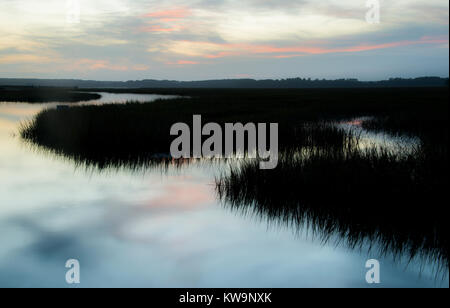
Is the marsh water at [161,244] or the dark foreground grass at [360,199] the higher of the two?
the dark foreground grass at [360,199]

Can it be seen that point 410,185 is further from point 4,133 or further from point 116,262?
point 4,133

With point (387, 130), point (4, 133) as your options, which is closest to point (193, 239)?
point (387, 130)

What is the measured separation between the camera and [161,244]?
7.71 m

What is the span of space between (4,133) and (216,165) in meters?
16.0

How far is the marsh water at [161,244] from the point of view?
6.25 m

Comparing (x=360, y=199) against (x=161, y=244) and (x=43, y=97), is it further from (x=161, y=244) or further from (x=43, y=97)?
(x=43, y=97)

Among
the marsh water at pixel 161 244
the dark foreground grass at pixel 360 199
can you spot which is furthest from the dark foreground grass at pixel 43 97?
the dark foreground grass at pixel 360 199

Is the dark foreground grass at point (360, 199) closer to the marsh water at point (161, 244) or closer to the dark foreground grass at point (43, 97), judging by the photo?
the marsh water at point (161, 244)

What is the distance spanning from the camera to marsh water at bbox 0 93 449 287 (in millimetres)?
6246

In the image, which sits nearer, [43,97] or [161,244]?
[161,244]

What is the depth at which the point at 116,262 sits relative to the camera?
6.88 meters

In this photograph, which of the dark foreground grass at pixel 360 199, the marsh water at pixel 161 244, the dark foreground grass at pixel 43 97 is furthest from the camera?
the dark foreground grass at pixel 43 97

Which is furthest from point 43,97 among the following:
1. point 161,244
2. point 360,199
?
point 360,199

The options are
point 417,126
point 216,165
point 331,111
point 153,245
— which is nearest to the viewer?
point 153,245
